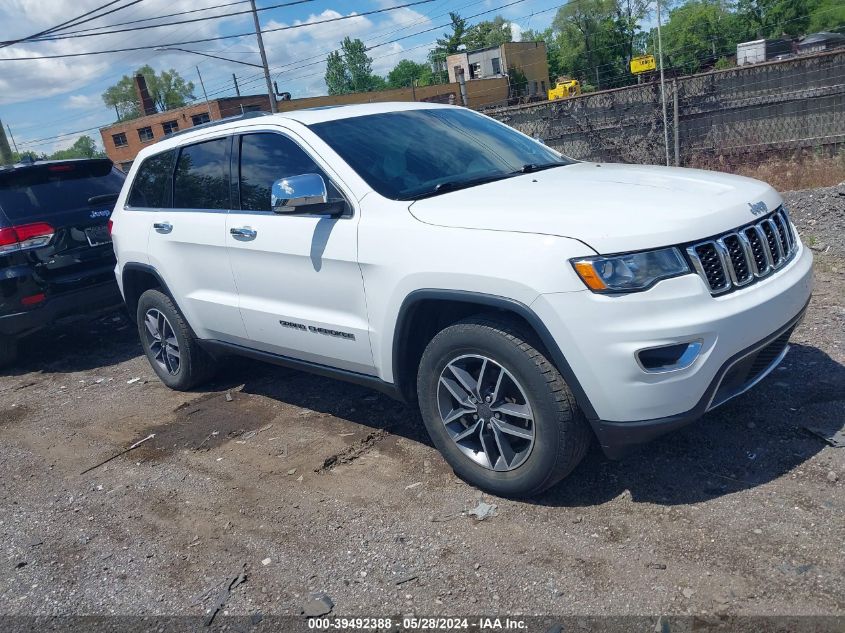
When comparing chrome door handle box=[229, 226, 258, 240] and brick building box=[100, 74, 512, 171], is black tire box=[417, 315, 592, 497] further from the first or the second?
brick building box=[100, 74, 512, 171]

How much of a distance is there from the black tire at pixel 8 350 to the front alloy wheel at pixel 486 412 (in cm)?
525

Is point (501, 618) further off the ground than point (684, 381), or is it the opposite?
point (684, 381)

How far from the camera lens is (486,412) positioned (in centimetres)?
351

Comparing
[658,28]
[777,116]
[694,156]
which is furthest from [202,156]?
[777,116]

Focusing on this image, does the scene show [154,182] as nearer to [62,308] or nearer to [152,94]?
[62,308]

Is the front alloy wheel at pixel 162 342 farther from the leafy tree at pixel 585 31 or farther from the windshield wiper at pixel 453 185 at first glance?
the leafy tree at pixel 585 31

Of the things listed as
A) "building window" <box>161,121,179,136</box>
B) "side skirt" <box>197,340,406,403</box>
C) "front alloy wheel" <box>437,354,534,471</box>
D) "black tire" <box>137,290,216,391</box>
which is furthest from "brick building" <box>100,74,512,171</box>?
"front alloy wheel" <box>437,354,534,471</box>

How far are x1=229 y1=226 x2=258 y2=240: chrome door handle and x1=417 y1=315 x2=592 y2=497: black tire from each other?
1.46m

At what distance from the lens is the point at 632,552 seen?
10.1ft

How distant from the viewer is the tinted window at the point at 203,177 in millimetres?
4824

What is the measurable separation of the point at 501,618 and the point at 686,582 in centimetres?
71

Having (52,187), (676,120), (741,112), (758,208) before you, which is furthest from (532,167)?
(741,112)

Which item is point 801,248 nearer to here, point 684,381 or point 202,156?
point 684,381

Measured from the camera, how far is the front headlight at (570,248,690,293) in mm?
2984
